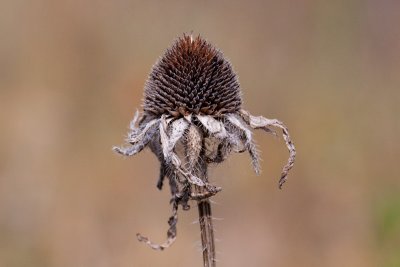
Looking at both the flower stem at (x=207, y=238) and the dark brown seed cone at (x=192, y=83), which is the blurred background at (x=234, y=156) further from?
the flower stem at (x=207, y=238)

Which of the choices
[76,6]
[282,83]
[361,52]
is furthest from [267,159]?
[76,6]

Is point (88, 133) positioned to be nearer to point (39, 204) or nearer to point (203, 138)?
point (39, 204)

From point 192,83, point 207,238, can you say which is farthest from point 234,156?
point 207,238

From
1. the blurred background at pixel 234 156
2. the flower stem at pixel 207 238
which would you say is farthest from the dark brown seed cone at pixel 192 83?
the blurred background at pixel 234 156

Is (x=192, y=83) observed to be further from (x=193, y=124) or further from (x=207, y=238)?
(x=207, y=238)

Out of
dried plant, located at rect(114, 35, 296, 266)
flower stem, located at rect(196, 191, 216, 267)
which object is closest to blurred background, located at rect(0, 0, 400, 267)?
dried plant, located at rect(114, 35, 296, 266)

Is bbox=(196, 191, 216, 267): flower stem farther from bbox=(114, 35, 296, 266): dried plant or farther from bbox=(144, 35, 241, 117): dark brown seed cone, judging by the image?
bbox=(144, 35, 241, 117): dark brown seed cone
